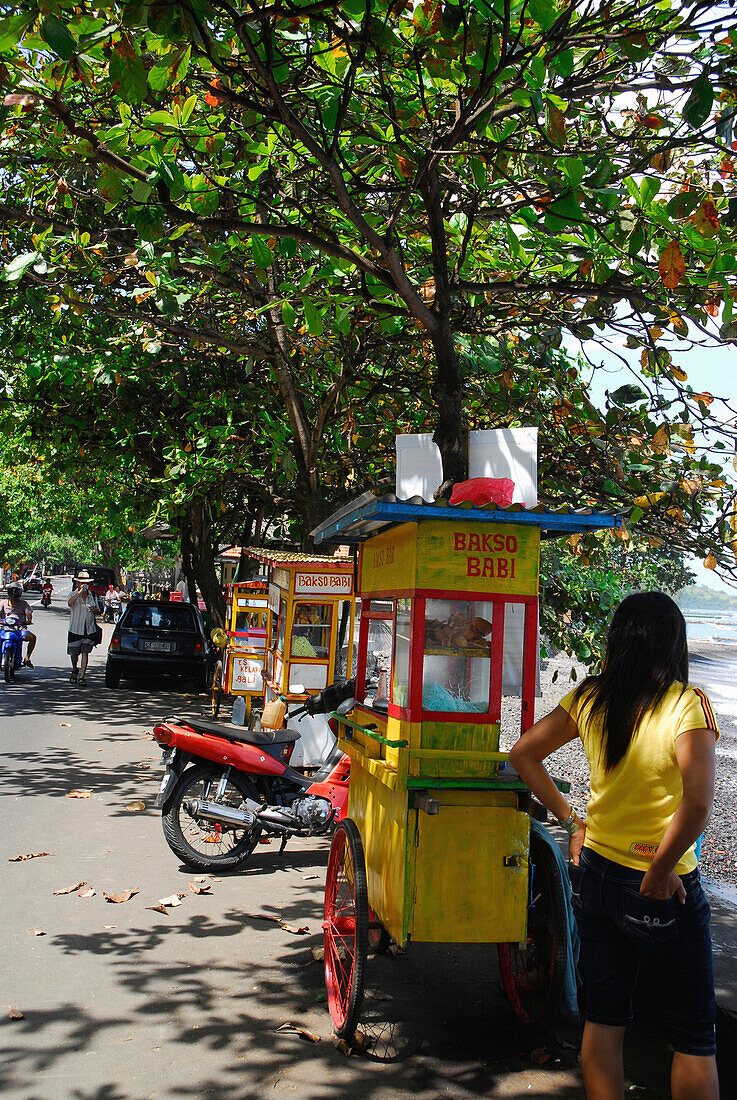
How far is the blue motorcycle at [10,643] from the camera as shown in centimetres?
Result: 1631

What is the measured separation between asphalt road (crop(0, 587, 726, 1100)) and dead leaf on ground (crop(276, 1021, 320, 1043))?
0.02m

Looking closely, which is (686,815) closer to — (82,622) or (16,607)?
(82,622)

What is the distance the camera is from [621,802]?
2.74 metres

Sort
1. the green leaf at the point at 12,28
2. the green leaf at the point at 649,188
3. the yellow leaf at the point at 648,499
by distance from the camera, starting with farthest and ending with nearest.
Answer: the yellow leaf at the point at 648,499 → the green leaf at the point at 649,188 → the green leaf at the point at 12,28

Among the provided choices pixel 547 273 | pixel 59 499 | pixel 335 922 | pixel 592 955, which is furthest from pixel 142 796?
pixel 59 499

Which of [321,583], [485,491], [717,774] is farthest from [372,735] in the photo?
[717,774]

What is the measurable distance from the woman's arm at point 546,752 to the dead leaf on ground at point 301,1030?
1748 mm

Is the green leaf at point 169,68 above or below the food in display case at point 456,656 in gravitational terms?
above

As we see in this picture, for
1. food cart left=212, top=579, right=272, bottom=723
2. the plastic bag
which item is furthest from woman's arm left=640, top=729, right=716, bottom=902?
food cart left=212, top=579, right=272, bottom=723

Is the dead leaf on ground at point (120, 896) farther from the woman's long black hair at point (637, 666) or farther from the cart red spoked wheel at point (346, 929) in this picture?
the woman's long black hair at point (637, 666)

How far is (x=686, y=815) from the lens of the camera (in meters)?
2.50

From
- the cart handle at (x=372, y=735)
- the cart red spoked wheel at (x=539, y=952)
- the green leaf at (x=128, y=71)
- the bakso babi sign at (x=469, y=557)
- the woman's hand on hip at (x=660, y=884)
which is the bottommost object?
the cart red spoked wheel at (x=539, y=952)

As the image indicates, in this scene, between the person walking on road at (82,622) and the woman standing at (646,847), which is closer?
the woman standing at (646,847)

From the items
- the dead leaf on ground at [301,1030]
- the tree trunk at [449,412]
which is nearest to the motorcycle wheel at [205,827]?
the dead leaf on ground at [301,1030]
